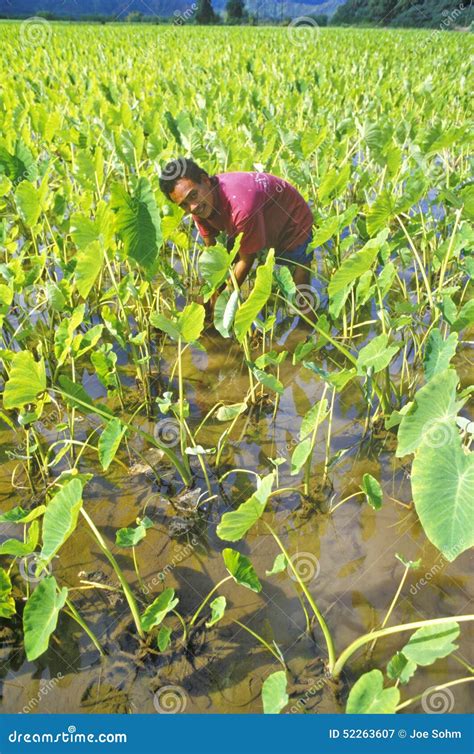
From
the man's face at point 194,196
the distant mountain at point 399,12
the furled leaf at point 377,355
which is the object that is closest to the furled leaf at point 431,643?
the furled leaf at point 377,355

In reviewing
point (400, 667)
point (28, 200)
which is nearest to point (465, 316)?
point (400, 667)

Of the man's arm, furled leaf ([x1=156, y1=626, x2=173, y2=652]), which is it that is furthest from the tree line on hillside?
furled leaf ([x1=156, y1=626, x2=173, y2=652])

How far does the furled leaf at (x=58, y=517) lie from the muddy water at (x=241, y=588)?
0.30m

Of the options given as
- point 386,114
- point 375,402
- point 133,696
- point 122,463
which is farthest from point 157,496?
point 386,114

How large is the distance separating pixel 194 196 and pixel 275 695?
58.6 inches

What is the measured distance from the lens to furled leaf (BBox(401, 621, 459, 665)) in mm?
917

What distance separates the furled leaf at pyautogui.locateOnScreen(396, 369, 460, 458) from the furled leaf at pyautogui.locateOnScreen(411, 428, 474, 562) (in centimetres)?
9

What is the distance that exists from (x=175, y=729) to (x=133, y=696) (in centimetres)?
11

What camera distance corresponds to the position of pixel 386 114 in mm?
4133

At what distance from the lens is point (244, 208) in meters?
1.91

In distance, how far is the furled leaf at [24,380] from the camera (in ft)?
4.06

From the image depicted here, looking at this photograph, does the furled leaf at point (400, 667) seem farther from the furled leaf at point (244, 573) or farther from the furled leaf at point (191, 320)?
the furled leaf at point (191, 320)

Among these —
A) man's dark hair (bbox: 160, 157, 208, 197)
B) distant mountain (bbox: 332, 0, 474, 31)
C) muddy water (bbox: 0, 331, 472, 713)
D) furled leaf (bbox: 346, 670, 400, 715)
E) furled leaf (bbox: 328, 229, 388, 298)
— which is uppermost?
distant mountain (bbox: 332, 0, 474, 31)

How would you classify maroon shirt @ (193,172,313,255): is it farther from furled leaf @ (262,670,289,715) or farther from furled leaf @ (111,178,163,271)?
furled leaf @ (262,670,289,715)
